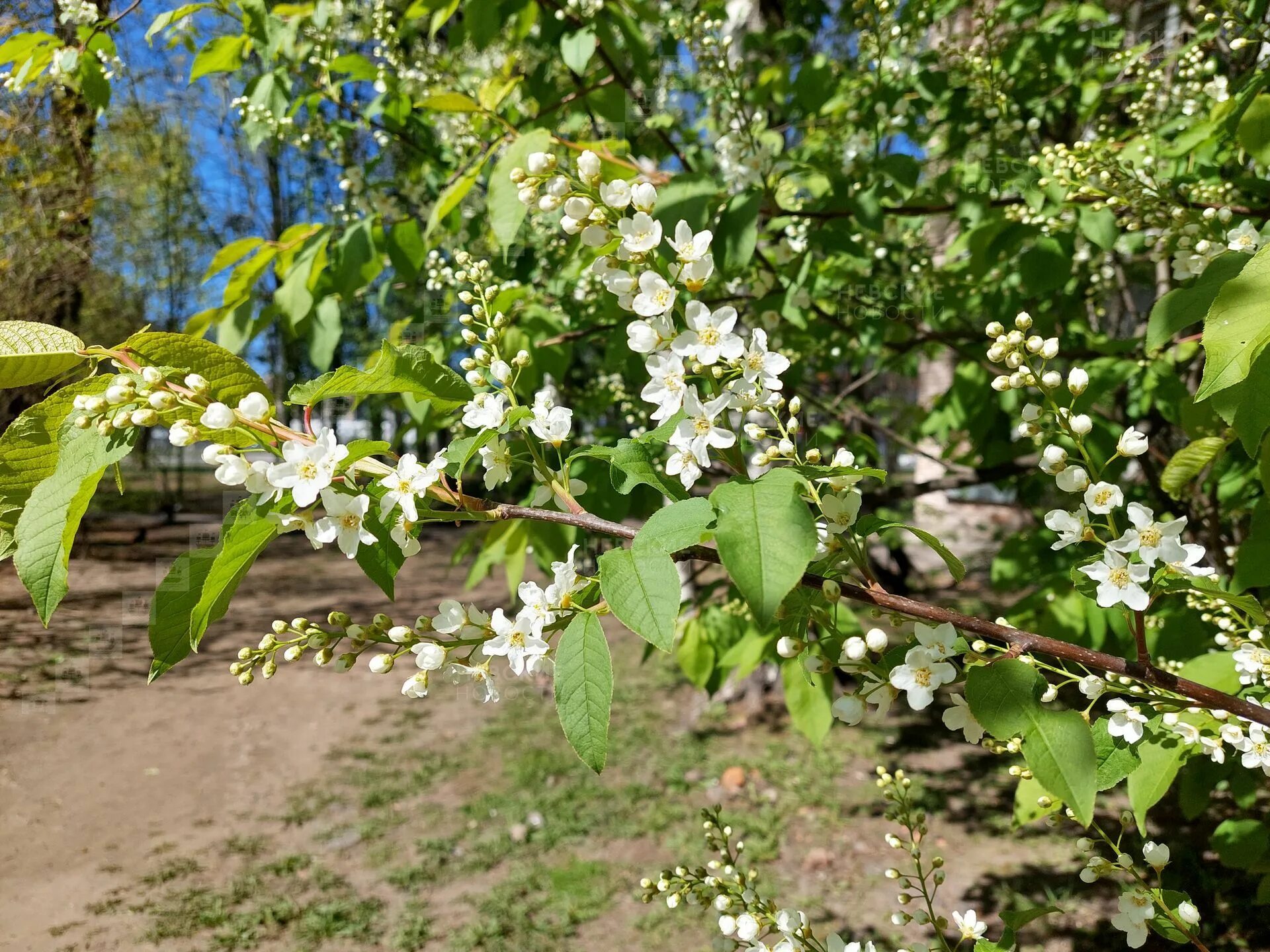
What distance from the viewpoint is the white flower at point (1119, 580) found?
0.94 m

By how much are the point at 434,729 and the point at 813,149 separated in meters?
4.67

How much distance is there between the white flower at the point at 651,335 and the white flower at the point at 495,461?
25 cm

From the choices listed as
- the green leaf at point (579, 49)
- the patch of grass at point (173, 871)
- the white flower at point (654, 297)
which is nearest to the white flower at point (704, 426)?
the white flower at point (654, 297)

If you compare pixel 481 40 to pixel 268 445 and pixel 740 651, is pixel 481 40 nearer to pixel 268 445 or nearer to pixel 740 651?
pixel 268 445

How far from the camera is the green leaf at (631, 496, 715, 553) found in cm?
85

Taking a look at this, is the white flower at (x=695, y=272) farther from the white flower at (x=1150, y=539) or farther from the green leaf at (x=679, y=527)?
the white flower at (x=1150, y=539)

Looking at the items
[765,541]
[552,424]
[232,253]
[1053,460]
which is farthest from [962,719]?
[232,253]

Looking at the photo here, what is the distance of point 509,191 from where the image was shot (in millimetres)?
1892

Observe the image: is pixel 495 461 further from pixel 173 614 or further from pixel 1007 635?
pixel 1007 635

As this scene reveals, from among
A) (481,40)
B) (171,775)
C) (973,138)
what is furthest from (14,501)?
(171,775)

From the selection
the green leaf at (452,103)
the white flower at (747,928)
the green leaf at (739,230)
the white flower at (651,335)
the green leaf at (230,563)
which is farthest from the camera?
the green leaf at (452,103)

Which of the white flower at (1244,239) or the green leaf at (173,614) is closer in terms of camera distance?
the green leaf at (173,614)

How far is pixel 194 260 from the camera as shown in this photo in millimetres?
11836

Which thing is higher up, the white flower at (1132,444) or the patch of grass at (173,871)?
the white flower at (1132,444)
